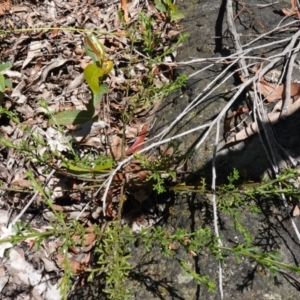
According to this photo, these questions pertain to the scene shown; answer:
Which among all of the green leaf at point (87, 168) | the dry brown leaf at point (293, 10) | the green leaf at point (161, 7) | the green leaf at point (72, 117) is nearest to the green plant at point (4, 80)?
Answer: the green leaf at point (72, 117)

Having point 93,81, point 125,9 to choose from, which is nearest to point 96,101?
point 93,81

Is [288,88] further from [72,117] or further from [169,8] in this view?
[72,117]

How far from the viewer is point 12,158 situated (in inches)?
118

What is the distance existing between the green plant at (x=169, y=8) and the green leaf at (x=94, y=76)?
0.79 meters

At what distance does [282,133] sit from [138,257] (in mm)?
1036

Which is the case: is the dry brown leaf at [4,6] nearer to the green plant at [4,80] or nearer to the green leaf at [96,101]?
the green plant at [4,80]

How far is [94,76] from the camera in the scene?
106 inches

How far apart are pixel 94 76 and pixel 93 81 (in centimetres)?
3

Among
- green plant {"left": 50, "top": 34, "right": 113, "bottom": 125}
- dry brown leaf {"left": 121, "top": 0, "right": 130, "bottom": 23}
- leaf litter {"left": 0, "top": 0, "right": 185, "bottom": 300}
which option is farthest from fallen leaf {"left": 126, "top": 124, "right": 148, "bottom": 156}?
dry brown leaf {"left": 121, "top": 0, "right": 130, "bottom": 23}

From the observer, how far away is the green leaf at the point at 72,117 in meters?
2.87

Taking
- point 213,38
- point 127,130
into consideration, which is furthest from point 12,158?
point 213,38

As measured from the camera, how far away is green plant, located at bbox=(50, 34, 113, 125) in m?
2.70

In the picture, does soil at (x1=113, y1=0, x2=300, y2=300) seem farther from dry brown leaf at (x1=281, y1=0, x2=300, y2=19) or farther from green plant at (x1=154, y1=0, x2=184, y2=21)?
green plant at (x1=154, y1=0, x2=184, y2=21)

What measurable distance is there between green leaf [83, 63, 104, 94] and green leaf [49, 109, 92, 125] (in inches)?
10.3
